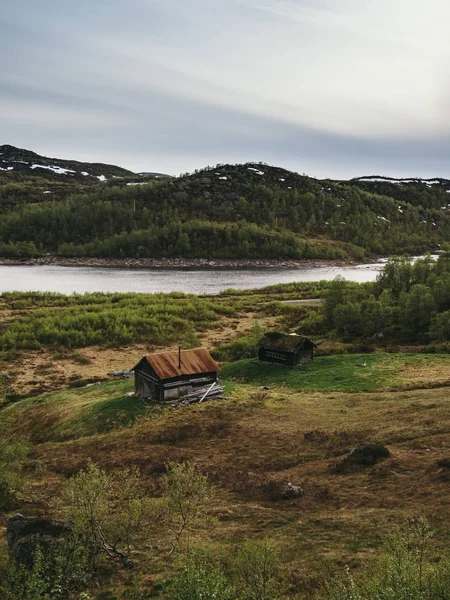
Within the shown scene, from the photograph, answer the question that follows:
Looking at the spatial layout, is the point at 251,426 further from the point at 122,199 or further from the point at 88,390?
the point at 122,199

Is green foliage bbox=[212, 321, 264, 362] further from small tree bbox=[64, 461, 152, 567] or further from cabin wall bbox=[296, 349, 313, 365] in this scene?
small tree bbox=[64, 461, 152, 567]

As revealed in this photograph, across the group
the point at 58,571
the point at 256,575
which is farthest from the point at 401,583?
the point at 58,571

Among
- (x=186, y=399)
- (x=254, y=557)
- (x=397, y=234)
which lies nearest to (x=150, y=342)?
(x=186, y=399)

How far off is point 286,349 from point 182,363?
9.22 m

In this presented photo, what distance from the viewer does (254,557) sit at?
1116cm

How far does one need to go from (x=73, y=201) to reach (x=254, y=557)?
19505 centimetres

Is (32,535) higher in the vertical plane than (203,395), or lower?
higher

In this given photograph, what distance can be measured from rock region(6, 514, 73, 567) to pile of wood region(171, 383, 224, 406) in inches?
646

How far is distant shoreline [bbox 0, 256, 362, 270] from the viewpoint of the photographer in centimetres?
14738

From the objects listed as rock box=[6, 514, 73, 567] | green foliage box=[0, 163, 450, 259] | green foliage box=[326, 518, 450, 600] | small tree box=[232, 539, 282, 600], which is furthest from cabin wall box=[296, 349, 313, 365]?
green foliage box=[0, 163, 450, 259]

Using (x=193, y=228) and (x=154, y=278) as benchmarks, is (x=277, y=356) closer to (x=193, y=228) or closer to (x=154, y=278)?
(x=154, y=278)

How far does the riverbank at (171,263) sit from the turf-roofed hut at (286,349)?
106642 millimetres

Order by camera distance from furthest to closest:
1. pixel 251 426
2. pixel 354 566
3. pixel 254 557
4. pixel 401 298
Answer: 1. pixel 401 298
2. pixel 251 426
3. pixel 354 566
4. pixel 254 557

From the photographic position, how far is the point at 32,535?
46.5ft
